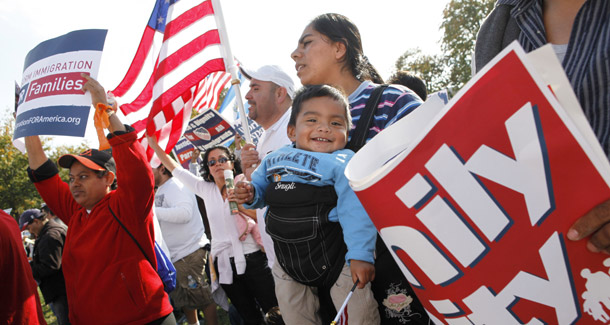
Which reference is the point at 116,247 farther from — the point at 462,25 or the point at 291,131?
the point at 462,25

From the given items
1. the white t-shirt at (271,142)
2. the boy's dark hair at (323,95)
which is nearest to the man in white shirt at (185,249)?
the white t-shirt at (271,142)

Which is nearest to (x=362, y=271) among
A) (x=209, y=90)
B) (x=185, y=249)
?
(x=185, y=249)

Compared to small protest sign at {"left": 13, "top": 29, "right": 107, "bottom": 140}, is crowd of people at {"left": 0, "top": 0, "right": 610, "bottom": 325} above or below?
below

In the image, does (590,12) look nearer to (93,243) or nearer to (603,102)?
(603,102)

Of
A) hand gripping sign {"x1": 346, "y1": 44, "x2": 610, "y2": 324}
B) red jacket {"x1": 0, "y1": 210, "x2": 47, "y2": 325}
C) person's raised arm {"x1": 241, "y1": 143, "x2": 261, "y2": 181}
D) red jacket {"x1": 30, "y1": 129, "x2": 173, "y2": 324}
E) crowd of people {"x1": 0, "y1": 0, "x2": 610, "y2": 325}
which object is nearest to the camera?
hand gripping sign {"x1": 346, "y1": 44, "x2": 610, "y2": 324}

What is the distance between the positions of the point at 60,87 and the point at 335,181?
7.69ft

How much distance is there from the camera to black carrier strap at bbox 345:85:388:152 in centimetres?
208

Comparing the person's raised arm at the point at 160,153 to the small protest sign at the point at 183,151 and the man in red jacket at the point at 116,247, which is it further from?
the small protest sign at the point at 183,151

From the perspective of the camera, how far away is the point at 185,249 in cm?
507

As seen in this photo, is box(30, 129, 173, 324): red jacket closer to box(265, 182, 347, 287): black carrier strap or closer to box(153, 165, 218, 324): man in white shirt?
box(265, 182, 347, 287): black carrier strap

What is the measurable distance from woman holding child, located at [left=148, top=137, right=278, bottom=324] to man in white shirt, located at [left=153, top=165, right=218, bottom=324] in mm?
376

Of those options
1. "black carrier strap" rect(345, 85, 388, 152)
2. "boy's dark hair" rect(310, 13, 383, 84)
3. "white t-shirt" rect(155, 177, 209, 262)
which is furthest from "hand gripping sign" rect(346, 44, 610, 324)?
"white t-shirt" rect(155, 177, 209, 262)

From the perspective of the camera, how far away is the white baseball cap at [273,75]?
371 centimetres

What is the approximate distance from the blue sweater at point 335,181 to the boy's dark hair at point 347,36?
0.67 meters
